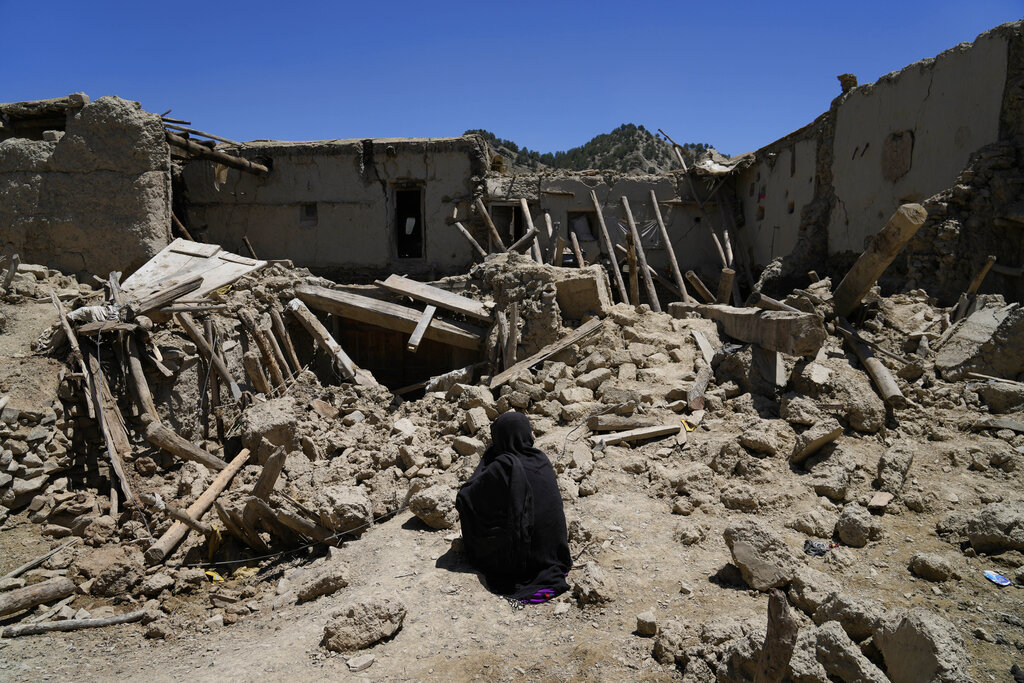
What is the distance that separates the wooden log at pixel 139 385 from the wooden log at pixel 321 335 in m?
2.34

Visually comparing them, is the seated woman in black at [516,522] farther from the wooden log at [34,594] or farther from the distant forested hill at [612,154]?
the distant forested hill at [612,154]

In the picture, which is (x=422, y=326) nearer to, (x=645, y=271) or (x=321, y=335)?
(x=321, y=335)

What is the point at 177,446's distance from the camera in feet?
21.8

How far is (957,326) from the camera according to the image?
7285mm

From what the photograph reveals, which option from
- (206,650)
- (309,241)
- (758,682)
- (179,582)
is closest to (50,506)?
(179,582)

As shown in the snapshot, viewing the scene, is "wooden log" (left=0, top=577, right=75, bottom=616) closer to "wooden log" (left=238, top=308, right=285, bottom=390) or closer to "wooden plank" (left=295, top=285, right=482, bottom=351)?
"wooden log" (left=238, top=308, right=285, bottom=390)

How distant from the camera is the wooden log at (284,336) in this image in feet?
28.7

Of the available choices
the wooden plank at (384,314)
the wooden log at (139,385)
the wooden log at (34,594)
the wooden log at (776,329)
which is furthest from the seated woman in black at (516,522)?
the wooden plank at (384,314)

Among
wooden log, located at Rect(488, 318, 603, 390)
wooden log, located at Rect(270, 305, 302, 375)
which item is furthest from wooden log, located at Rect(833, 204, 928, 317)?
wooden log, located at Rect(270, 305, 302, 375)

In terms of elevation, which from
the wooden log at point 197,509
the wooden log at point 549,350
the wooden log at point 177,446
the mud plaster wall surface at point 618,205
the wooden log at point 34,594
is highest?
the mud plaster wall surface at point 618,205

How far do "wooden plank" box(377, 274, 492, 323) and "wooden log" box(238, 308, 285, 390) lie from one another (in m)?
2.00

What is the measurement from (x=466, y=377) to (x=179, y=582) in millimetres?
4286

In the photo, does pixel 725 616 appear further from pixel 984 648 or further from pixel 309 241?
pixel 309 241

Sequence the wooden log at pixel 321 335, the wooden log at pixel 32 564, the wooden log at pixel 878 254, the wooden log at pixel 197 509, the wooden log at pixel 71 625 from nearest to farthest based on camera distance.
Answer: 1. the wooden log at pixel 71 625
2. the wooden log at pixel 32 564
3. the wooden log at pixel 197 509
4. the wooden log at pixel 878 254
5. the wooden log at pixel 321 335
